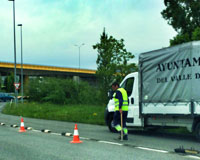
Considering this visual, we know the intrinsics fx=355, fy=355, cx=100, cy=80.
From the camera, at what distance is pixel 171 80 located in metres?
10.9

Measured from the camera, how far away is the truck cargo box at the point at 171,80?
10156 millimetres

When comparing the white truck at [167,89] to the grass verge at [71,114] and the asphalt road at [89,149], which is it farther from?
the grass verge at [71,114]

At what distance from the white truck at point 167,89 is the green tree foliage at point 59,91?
27.3 meters

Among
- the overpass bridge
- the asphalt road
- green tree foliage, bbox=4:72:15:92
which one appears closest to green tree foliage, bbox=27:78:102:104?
the overpass bridge

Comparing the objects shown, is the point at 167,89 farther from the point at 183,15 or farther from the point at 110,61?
the point at 183,15

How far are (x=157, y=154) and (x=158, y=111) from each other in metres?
3.40

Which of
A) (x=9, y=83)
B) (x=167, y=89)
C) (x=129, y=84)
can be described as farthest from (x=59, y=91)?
(x=9, y=83)

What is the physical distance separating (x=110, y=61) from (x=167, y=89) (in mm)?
15653

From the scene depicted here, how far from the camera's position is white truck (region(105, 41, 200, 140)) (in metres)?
10.1

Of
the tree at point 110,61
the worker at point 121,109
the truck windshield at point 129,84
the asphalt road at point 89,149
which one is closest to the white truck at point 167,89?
the truck windshield at point 129,84

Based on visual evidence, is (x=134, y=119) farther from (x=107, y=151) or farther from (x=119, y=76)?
(x=119, y=76)

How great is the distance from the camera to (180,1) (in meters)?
39.2

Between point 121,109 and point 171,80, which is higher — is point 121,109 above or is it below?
below

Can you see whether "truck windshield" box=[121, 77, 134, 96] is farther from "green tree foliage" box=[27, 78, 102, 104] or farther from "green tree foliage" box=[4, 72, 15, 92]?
"green tree foliage" box=[4, 72, 15, 92]
